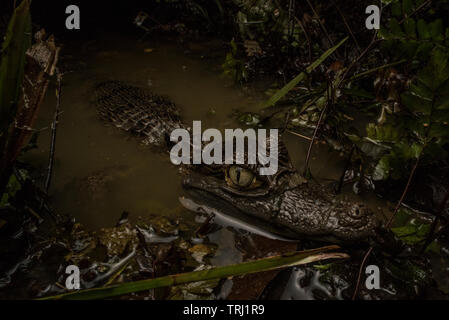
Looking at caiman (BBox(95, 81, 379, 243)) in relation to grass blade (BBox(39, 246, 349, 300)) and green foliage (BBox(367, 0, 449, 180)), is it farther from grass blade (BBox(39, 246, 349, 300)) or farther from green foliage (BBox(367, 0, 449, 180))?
green foliage (BBox(367, 0, 449, 180))

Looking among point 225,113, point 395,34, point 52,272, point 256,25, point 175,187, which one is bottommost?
point 52,272

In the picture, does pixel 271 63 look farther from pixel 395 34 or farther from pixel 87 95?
pixel 87 95

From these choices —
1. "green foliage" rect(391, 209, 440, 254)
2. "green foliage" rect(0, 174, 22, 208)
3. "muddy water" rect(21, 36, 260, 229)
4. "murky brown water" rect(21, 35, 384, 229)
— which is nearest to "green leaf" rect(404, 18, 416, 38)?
"murky brown water" rect(21, 35, 384, 229)

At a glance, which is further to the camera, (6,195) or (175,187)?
(175,187)

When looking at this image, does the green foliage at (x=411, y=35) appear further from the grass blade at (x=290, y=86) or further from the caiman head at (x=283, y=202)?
the caiman head at (x=283, y=202)

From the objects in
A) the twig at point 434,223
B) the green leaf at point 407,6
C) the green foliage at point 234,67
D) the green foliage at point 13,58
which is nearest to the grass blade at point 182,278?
the twig at point 434,223

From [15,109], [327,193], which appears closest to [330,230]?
[327,193]

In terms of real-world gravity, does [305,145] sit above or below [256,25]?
below

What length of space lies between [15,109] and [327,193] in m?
1.93

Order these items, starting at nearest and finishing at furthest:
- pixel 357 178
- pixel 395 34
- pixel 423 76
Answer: pixel 423 76
pixel 395 34
pixel 357 178

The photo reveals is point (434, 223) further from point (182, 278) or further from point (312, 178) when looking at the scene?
point (182, 278)

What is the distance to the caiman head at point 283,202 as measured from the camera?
6.68ft

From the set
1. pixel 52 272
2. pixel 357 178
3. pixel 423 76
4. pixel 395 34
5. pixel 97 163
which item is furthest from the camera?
pixel 97 163

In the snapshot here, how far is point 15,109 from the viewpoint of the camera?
199cm
